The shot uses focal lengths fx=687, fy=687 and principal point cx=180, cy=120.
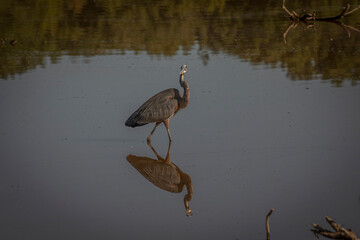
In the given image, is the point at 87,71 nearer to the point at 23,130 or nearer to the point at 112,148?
the point at 23,130

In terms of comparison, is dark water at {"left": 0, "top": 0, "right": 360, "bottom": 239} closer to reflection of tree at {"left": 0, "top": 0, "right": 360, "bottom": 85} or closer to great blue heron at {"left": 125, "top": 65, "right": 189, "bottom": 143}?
reflection of tree at {"left": 0, "top": 0, "right": 360, "bottom": 85}

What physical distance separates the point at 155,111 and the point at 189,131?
33.6 inches

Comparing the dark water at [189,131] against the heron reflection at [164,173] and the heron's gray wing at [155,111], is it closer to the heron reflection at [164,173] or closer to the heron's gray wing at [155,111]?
the heron reflection at [164,173]

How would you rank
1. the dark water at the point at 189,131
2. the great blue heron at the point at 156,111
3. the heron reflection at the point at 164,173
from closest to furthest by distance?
the dark water at the point at 189,131, the heron reflection at the point at 164,173, the great blue heron at the point at 156,111

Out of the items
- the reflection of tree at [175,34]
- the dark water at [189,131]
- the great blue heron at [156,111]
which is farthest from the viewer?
the reflection of tree at [175,34]

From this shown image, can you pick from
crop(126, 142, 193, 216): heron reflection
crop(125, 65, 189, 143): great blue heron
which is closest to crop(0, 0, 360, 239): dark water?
crop(126, 142, 193, 216): heron reflection

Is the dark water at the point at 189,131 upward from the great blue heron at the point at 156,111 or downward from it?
downward

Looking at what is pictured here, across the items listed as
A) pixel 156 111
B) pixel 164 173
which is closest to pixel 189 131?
pixel 156 111

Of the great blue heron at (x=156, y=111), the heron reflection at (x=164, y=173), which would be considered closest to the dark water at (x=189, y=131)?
the heron reflection at (x=164, y=173)

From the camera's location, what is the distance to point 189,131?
12.0 meters

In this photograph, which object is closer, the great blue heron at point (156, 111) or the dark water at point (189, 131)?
the dark water at point (189, 131)

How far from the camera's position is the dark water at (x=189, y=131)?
8.59 meters

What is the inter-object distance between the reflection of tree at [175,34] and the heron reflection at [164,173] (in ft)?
18.7

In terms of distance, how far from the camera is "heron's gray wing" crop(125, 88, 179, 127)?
11.5m
